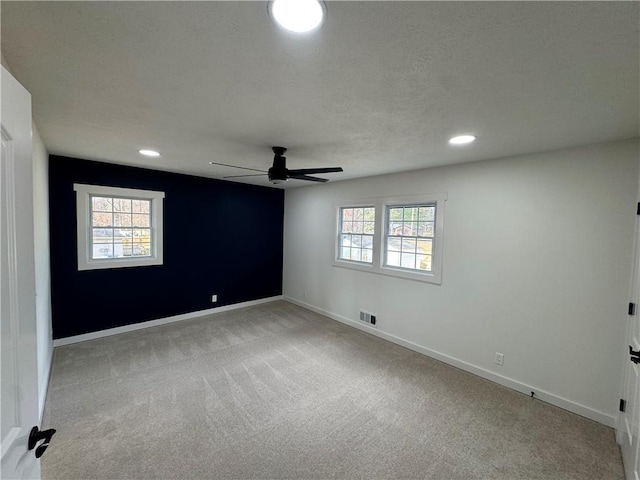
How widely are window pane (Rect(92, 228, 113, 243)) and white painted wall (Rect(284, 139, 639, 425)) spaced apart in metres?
4.17

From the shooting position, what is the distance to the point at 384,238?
4.19 m

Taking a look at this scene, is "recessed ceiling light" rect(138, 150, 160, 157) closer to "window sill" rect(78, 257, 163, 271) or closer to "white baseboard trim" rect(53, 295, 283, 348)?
"window sill" rect(78, 257, 163, 271)

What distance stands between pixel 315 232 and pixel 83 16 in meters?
4.39

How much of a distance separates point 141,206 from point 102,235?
670 mm

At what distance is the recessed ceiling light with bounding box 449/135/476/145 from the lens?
2.33 m

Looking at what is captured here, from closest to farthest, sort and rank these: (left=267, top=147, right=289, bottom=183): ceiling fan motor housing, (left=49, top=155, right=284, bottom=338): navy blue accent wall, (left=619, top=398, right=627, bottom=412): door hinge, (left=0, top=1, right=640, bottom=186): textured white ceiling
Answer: (left=0, top=1, right=640, bottom=186): textured white ceiling, (left=619, top=398, right=627, bottom=412): door hinge, (left=267, top=147, right=289, bottom=183): ceiling fan motor housing, (left=49, top=155, right=284, bottom=338): navy blue accent wall

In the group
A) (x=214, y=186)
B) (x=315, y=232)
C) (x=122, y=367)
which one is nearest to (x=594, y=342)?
(x=315, y=232)

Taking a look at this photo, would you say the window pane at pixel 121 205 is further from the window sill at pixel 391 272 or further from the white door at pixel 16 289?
the white door at pixel 16 289

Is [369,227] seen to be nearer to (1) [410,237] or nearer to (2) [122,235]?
(1) [410,237]

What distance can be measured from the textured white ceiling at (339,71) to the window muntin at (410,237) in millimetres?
1396

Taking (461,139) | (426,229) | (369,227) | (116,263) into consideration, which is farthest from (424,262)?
(116,263)

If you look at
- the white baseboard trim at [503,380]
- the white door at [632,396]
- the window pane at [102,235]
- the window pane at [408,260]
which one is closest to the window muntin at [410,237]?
the window pane at [408,260]

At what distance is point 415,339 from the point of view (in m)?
3.76

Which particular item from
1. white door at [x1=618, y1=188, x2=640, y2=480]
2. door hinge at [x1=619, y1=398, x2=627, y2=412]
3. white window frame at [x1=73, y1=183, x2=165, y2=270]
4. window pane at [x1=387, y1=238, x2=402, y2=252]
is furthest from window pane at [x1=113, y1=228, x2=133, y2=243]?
door hinge at [x1=619, y1=398, x2=627, y2=412]
